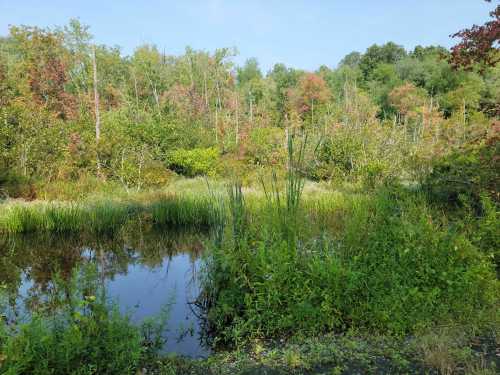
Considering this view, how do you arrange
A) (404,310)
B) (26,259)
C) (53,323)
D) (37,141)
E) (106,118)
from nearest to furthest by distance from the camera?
(53,323) → (404,310) → (26,259) → (37,141) → (106,118)

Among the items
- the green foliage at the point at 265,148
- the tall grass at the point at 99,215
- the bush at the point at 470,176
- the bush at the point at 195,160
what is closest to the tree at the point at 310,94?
the green foliage at the point at 265,148

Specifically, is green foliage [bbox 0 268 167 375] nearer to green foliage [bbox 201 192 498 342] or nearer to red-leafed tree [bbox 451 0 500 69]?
green foliage [bbox 201 192 498 342]

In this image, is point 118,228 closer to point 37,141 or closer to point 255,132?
point 37,141

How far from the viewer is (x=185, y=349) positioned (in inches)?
130

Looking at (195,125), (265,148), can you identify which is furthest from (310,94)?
(265,148)

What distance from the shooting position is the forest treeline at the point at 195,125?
30.8 feet

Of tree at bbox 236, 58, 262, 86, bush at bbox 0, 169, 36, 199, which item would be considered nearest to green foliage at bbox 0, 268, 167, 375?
bush at bbox 0, 169, 36, 199

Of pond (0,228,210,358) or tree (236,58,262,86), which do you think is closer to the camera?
pond (0,228,210,358)

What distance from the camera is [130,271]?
524cm

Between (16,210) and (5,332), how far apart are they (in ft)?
16.9

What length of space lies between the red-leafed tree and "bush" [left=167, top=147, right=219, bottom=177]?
8594 mm

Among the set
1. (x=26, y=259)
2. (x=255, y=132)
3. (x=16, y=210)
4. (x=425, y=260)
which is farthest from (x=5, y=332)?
(x=255, y=132)

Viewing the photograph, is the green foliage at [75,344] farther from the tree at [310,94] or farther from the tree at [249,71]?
the tree at [249,71]

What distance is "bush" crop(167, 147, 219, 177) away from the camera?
1268 cm
